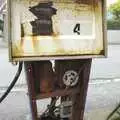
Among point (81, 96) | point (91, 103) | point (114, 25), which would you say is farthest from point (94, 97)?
point (114, 25)

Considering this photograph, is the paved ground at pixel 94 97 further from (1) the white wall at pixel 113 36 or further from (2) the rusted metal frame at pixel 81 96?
(1) the white wall at pixel 113 36

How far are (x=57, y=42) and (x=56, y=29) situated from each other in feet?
0.39

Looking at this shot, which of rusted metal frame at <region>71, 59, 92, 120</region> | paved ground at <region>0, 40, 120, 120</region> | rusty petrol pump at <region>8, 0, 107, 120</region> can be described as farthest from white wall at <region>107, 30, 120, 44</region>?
rusty petrol pump at <region>8, 0, 107, 120</region>

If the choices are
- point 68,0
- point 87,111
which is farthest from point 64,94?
point 87,111

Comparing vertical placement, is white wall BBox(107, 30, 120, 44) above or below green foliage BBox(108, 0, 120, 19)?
below

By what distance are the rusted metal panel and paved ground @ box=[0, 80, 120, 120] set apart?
1.76 metres

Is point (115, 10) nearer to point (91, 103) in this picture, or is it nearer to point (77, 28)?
point (91, 103)

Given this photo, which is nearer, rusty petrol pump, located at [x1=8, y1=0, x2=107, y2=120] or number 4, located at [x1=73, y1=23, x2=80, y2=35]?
rusty petrol pump, located at [x1=8, y1=0, x2=107, y2=120]

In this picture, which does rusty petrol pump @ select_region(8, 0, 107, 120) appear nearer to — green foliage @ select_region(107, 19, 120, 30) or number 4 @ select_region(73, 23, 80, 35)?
number 4 @ select_region(73, 23, 80, 35)

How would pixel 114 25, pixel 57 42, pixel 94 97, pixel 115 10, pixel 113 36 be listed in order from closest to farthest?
pixel 57 42, pixel 94 97, pixel 113 36, pixel 114 25, pixel 115 10

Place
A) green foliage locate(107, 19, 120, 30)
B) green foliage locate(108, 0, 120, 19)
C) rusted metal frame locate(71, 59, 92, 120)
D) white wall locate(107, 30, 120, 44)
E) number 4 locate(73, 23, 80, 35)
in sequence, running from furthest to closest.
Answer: green foliage locate(108, 0, 120, 19), green foliage locate(107, 19, 120, 30), white wall locate(107, 30, 120, 44), rusted metal frame locate(71, 59, 92, 120), number 4 locate(73, 23, 80, 35)

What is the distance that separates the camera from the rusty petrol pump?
14.2ft

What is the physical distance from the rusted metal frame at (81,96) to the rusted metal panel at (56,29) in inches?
9.4

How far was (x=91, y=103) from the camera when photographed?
291 inches
